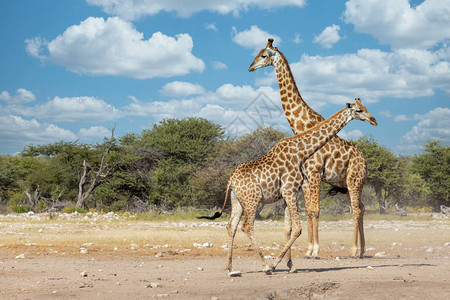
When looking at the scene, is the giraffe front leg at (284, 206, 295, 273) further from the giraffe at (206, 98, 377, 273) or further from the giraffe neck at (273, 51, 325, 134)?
the giraffe neck at (273, 51, 325, 134)

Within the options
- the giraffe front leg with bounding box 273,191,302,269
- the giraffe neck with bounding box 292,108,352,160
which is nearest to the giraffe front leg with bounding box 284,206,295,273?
the giraffe front leg with bounding box 273,191,302,269

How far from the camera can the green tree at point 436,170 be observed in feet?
128

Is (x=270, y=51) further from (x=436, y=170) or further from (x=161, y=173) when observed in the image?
(x=436, y=170)

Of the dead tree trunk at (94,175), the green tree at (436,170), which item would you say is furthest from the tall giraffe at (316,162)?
the green tree at (436,170)

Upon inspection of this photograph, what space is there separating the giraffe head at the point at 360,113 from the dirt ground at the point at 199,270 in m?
2.95

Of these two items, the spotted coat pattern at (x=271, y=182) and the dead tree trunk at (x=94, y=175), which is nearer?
the spotted coat pattern at (x=271, y=182)

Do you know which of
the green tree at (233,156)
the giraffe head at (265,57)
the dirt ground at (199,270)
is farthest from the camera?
the green tree at (233,156)

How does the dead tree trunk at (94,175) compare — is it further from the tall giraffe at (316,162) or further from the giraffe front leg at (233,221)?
the giraffe front leg at (233,221)

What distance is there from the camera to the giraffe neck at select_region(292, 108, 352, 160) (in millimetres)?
9688

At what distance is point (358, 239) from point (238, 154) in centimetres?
1846

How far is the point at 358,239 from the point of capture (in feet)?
42.9

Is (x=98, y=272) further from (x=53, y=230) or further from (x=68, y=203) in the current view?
(x=68, y=203)

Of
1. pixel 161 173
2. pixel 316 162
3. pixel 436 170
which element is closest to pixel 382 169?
pixel 436 170

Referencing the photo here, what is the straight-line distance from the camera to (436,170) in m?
39.8
